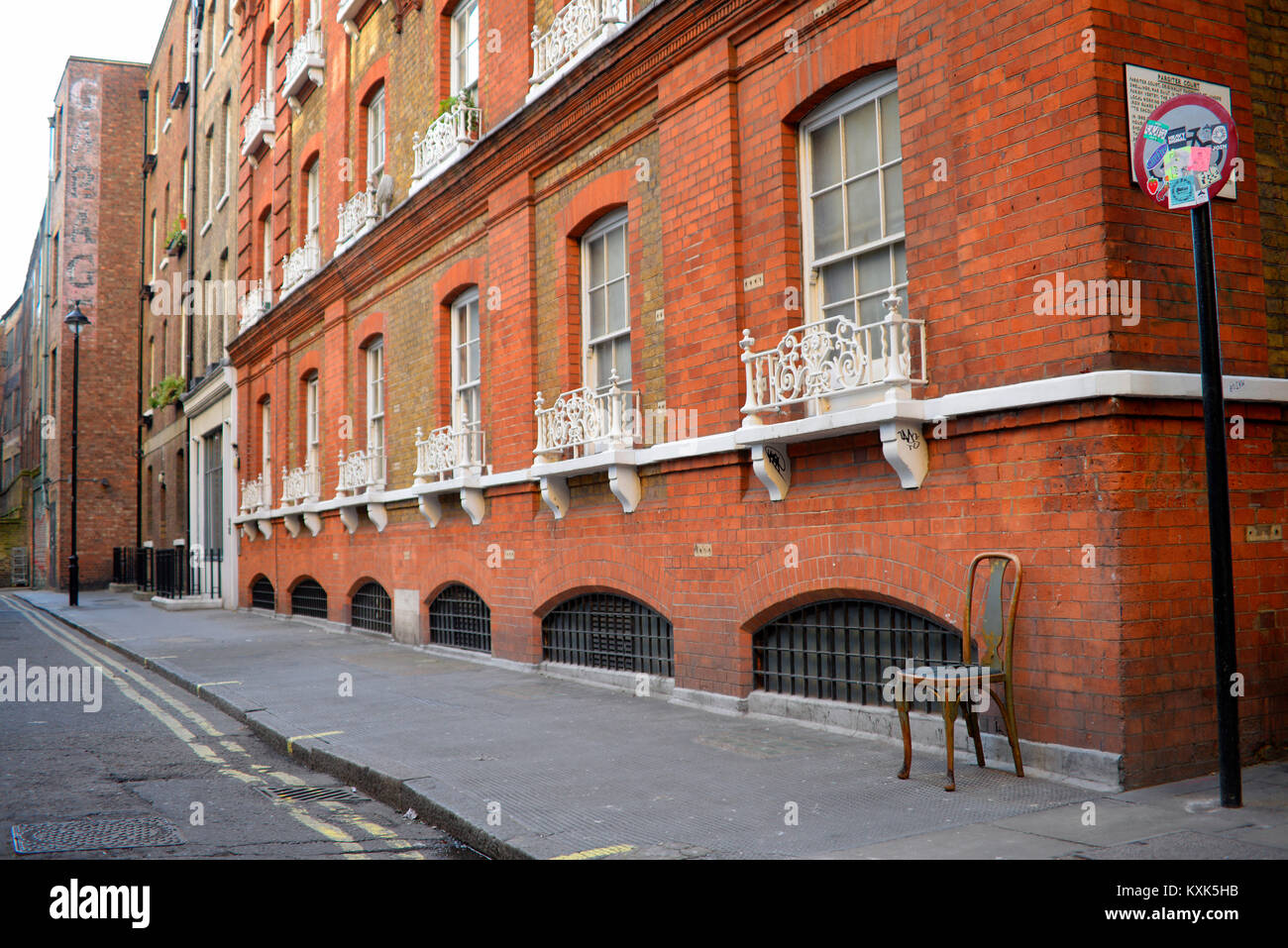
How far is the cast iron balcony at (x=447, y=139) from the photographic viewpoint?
13.3 metres

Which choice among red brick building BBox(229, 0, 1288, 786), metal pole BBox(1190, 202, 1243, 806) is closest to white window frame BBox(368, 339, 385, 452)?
red brick building BBox(229, 0, 1288, 786)

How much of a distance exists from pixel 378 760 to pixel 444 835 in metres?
1.56

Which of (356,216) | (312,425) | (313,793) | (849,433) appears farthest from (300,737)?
(312,425)

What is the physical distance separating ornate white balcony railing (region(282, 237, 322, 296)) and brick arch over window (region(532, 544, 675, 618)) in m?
10.3

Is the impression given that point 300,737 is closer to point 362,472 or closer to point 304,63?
point 362,472

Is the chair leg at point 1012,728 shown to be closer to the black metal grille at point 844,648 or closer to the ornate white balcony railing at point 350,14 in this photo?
the black metal grille at point 844,648

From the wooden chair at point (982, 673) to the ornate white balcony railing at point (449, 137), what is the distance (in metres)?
9.58

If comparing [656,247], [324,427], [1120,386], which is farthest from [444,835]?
[324,427]

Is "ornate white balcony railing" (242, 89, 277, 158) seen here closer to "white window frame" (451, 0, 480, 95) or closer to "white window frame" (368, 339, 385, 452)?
"white window frame" (368, 339, 385, 452)

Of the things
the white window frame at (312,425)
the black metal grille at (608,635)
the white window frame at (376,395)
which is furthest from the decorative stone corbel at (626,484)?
the white window frame at (312,425)

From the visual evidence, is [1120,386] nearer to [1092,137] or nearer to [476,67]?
[1092,137]

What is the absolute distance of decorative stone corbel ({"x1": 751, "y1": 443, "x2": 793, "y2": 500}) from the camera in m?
7.93

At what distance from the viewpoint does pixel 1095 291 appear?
18.8 feet

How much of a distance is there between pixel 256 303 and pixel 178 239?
10.4 metres
